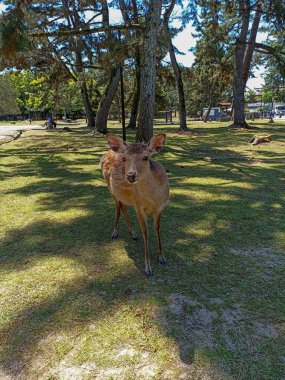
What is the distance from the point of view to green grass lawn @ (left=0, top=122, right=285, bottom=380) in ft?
7.29

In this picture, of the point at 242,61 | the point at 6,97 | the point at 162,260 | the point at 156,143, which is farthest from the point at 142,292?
the point at 6,97

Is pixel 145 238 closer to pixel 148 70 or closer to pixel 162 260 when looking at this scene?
pixel 162 260

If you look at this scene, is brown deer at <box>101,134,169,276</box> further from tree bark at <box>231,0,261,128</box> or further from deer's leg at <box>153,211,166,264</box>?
tree bark at <box>231,0,261,128</box>

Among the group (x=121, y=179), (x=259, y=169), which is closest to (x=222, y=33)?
(x=259, y=169)

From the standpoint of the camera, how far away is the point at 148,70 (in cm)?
1038

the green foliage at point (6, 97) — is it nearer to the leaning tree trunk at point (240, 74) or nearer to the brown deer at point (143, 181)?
the leaning tree trunk at point (240, 74)

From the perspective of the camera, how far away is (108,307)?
279 centimetres

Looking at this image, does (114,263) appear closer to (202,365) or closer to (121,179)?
(121,179)

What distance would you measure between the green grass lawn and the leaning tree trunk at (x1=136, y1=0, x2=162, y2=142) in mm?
5538

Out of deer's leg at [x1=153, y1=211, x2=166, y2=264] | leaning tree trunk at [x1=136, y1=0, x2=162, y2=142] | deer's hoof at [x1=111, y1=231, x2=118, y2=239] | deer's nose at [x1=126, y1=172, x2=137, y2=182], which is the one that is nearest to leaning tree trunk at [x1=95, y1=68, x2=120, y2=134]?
leaning tree trunk at [x1=136, y1=0, x2=162, y2=142]

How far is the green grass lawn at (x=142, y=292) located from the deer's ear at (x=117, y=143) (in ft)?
4.11

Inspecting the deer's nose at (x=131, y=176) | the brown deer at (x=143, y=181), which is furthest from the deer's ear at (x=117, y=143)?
the deer's nose at (x=131, y=176)

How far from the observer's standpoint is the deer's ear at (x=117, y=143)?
11.1 feet

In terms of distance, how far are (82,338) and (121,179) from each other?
1863mm
